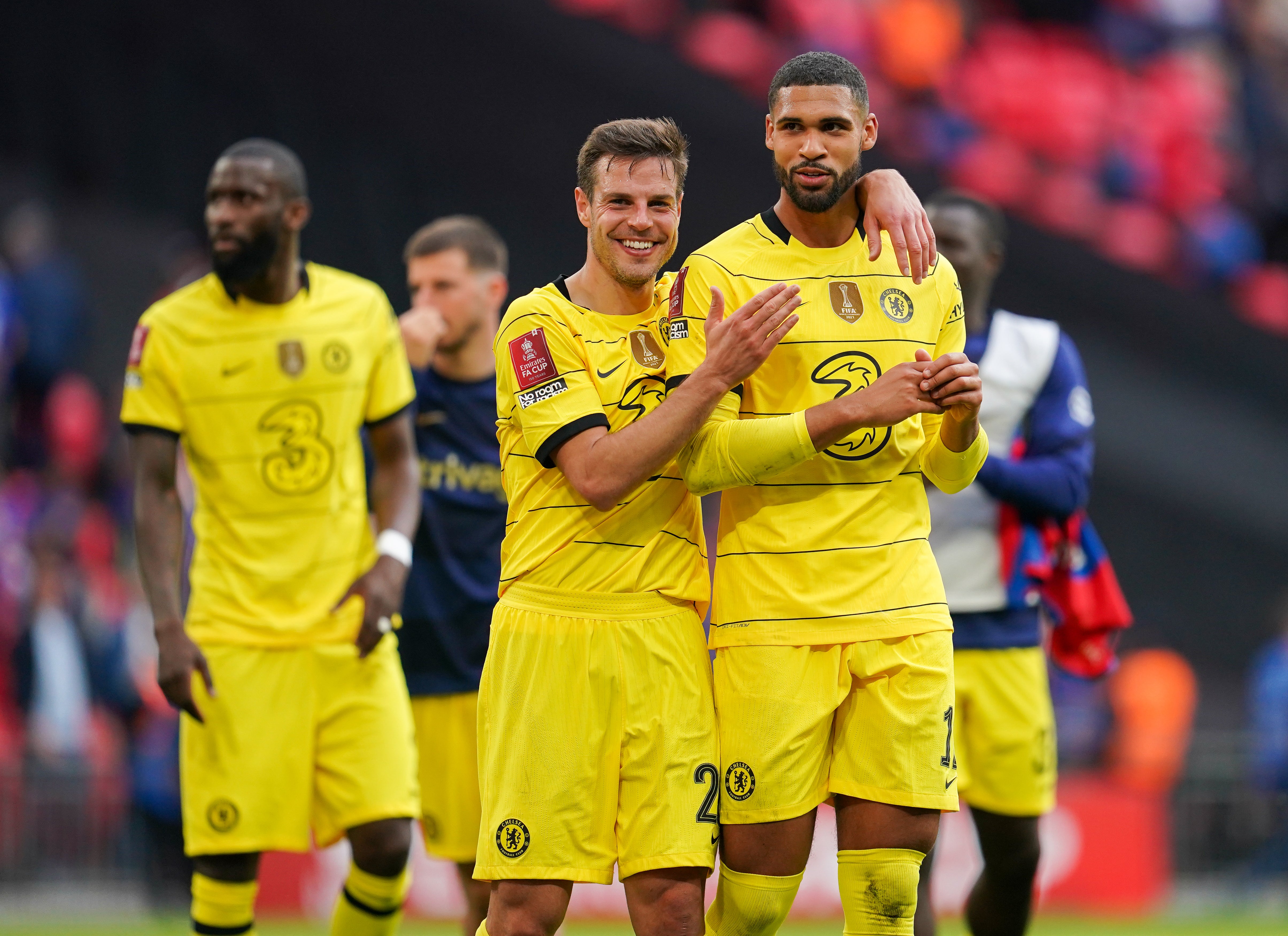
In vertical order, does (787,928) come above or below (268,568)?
below

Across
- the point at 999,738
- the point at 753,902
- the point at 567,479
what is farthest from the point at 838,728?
the point at 999,738

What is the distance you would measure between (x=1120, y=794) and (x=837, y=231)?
774cm

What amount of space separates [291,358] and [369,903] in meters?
1.95

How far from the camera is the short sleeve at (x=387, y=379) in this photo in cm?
646

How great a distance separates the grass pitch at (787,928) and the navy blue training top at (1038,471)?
12.7ft

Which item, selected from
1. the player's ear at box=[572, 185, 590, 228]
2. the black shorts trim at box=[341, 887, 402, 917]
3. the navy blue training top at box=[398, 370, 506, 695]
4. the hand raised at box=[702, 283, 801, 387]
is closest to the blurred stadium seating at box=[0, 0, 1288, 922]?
the navy blue training top at box=[398, 370, 506, 695]

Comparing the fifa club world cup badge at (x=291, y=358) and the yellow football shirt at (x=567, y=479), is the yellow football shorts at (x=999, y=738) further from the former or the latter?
the fifa club world cup badge at (x=291, y=358)

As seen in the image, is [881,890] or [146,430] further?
[146,430]

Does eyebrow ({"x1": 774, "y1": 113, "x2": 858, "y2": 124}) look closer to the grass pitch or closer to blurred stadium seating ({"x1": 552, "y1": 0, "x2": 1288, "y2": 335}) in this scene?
the grass pitch

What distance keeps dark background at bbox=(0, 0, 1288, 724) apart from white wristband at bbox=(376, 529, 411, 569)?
8.54 m

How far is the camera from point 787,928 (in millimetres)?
10922

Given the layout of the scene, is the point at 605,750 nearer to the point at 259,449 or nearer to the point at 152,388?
the point at 259,449

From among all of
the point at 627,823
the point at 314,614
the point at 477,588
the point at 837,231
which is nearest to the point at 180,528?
the point at 314,614

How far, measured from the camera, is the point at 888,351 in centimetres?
488
